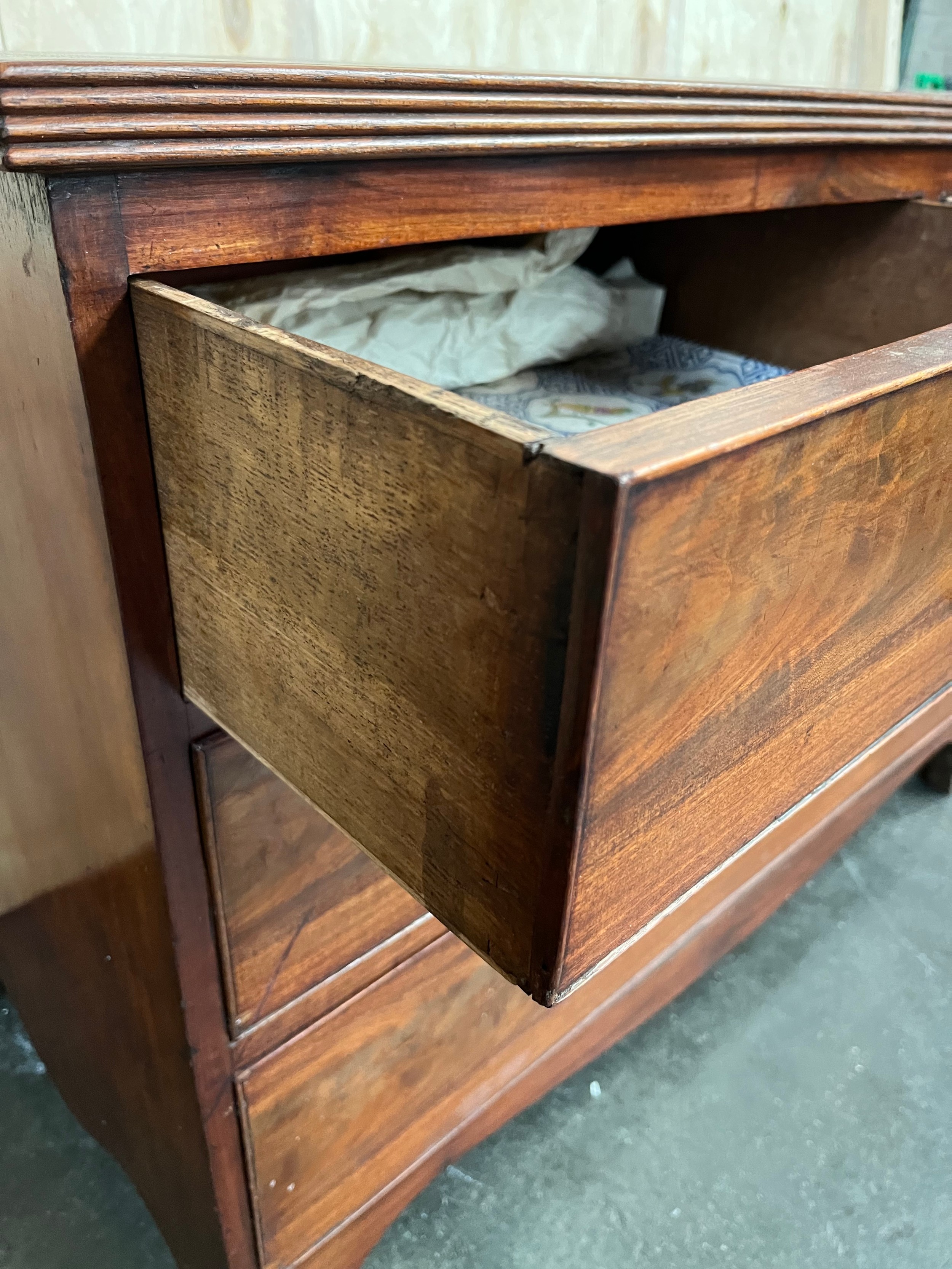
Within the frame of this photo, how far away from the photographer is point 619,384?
0.75m

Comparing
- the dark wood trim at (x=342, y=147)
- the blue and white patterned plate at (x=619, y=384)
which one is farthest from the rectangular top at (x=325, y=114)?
the blue and white patterned plate at (x=619, y=384)

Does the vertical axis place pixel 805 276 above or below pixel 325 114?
below

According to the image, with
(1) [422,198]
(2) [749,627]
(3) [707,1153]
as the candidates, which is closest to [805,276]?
(1) [422,198]

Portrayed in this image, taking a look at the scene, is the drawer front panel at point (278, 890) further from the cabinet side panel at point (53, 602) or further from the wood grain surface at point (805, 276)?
the wood grain surface at point (805, 276)

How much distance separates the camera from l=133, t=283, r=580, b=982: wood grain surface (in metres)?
0.27

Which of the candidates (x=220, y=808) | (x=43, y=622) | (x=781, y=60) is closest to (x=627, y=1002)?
(x=220, y=808)

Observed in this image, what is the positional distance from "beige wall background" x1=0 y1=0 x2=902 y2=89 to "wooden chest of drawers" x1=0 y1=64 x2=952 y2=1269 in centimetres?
10

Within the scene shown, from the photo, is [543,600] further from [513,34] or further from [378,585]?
[513,34]

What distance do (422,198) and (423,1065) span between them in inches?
24.7

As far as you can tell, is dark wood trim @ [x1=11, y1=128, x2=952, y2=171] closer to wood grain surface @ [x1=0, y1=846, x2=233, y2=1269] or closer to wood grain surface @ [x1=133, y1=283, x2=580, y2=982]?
wood grain surface @ [x1=133, y1=283, x2=580, y2=982]

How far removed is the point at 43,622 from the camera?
1.73ft

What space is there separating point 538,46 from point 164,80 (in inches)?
20.4

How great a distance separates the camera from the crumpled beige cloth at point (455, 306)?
0.61 meters

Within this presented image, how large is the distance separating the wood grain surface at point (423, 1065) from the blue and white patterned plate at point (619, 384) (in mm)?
289
